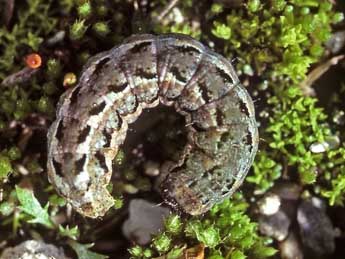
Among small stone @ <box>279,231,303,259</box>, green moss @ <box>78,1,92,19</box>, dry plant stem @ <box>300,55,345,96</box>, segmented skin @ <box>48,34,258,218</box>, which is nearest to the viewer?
segmented skin @ <box>48,34,258,218</box>

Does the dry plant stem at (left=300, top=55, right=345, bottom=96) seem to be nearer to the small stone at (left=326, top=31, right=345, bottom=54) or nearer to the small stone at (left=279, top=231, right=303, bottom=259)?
the small stone at (left=326, top=31, right=345, bottom=54)

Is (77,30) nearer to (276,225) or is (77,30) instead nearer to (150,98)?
(150,98)

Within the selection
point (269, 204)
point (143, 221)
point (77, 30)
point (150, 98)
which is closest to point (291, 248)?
point (269, 204)

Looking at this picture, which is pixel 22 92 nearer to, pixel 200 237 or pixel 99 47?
pixel 99 47

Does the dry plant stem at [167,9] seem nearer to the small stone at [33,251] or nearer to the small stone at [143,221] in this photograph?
the small stone at [143,221]

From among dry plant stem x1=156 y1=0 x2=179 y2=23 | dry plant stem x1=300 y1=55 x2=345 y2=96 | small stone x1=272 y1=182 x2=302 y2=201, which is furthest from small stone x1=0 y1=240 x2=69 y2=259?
dry plant stem x1=300 y1=55 x2=345 y2=96

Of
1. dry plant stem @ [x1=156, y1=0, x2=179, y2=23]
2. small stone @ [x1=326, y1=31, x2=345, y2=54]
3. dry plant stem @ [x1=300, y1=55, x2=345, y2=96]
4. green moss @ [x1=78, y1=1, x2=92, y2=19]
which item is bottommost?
dry plant stem @ [x1=300, y1=55, x2=345, y2=96]
